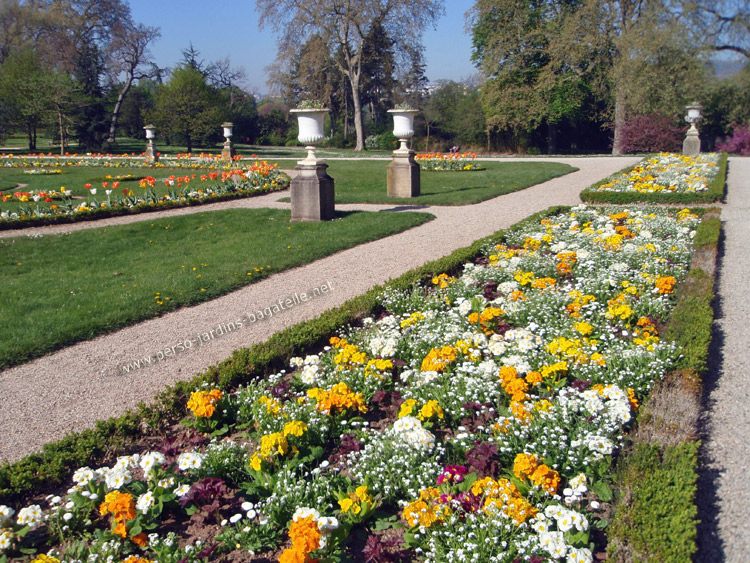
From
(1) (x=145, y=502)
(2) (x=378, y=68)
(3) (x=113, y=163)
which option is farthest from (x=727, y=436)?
(2) (x=378, y=68)

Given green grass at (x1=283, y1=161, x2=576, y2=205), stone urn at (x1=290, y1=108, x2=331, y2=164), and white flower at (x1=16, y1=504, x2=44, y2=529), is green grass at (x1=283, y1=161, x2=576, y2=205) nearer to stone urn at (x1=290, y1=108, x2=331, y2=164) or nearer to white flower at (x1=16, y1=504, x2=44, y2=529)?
stone urn at (x1=290, y1=108, x2=331, y2=164)

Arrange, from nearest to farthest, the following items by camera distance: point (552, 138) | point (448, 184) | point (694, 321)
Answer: point (694, 321)
point (448, 184)
point (552, 138)

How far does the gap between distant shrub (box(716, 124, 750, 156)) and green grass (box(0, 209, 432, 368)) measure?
2481cm

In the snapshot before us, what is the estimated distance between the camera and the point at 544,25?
30672 millimetres

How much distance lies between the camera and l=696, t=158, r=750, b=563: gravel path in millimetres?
2724

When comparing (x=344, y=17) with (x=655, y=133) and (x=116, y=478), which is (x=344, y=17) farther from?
(x=116, y=478)

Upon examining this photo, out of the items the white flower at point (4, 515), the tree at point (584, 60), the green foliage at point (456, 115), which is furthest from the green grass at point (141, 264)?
the green foliage at point (456, 115)

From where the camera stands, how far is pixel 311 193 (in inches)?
412

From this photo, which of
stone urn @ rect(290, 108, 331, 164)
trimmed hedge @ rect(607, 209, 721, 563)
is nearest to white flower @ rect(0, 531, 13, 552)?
trimmed hedge @ rect(607, 209, 721, 563)

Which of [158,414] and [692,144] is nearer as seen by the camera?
[158,414]

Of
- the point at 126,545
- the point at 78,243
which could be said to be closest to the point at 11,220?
the point at 78,243

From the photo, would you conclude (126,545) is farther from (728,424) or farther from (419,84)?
(419,84)

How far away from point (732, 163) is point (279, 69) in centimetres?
2399

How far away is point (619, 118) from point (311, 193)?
23195 millimetres
